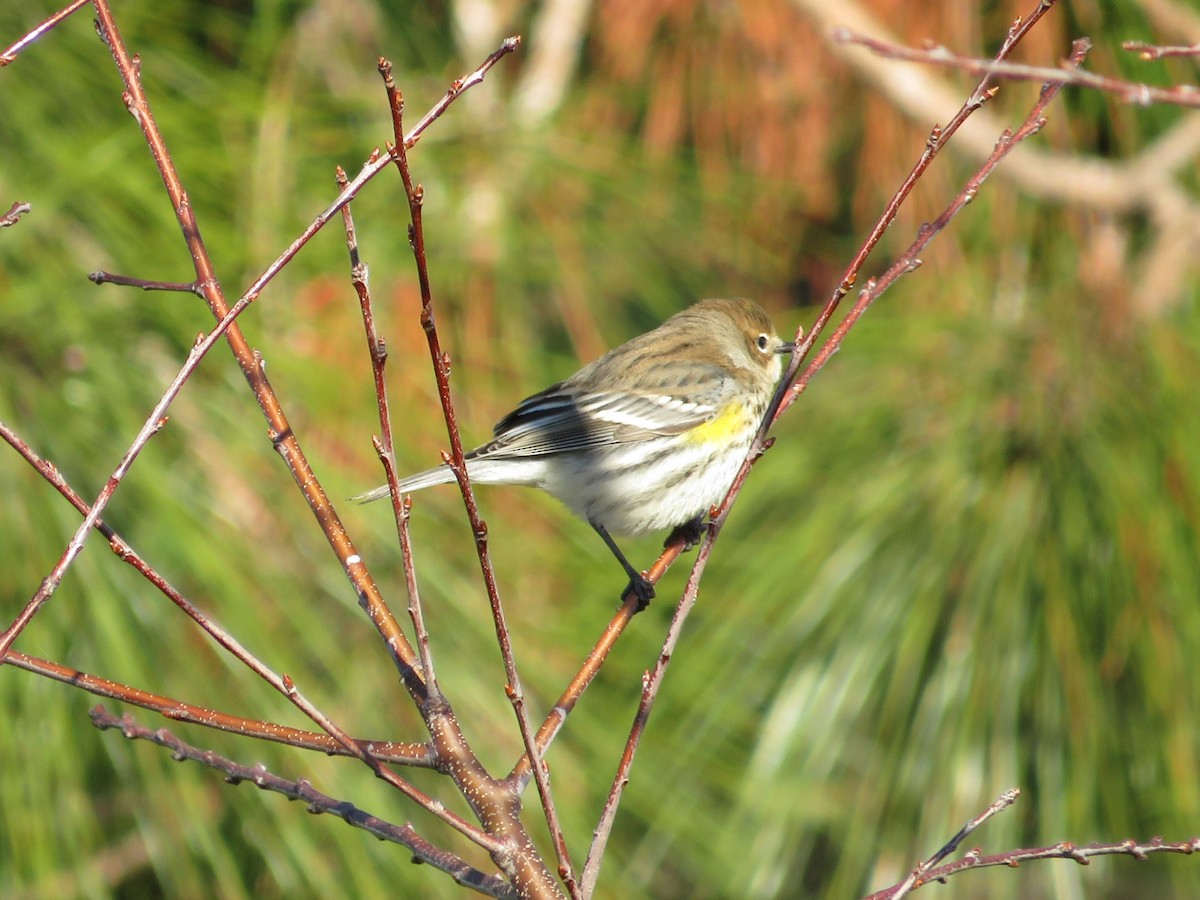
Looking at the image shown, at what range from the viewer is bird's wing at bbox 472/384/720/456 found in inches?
88.1

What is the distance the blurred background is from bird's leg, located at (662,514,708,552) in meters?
0.19

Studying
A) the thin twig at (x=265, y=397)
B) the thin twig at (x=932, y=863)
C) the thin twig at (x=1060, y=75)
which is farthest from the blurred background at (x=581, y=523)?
the thin twig at (x=1060, y=75)

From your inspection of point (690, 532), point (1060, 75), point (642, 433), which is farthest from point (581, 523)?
point (1060, 75)

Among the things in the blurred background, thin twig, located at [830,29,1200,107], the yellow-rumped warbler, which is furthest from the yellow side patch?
thin twig, located at [830,29,1200,107]

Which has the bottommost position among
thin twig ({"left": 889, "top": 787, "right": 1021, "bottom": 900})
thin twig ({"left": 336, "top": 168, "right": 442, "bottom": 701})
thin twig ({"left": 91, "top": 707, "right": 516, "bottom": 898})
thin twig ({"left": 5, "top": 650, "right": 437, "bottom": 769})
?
thin twig ({"left": 889, "top": 787, "right": 1021, "bottom": 900})

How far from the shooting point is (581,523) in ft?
8.64

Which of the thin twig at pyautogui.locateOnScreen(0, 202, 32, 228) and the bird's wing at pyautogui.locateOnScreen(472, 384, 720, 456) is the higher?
the bird's wing at pyautogui.locateOnScreen(472, 384, 720, 456)

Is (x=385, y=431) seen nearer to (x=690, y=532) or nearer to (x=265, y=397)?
(x=265, y=397)

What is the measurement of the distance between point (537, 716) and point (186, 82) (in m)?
1.30

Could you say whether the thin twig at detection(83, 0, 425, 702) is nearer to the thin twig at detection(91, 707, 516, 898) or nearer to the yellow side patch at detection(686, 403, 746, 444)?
Answer: the thin twig at detection(91, 707, 516, 898)

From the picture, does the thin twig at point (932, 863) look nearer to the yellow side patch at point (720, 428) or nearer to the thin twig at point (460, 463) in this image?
the thin twig at point (460, 463)

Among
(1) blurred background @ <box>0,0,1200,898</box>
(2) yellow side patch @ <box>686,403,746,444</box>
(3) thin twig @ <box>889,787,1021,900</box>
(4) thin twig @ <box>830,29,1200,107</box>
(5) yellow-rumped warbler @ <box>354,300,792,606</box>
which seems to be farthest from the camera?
(2) yellow side patch @ <box>686,403,746,444</box>

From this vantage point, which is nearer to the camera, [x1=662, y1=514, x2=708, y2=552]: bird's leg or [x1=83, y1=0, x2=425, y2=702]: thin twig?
[x1=83, y1=0, x2=425, y2=702]: thin twig

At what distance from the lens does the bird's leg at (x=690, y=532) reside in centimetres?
206
